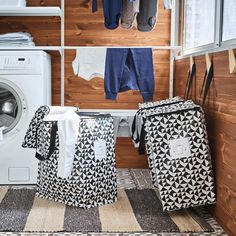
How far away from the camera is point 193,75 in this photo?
2943mm

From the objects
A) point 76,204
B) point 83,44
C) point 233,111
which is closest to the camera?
point 233,111

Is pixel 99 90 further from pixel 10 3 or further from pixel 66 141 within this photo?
pixel 66 141

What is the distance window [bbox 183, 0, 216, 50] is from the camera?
9.55 ft

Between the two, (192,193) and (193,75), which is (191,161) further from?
(193,75)

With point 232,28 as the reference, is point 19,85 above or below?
below

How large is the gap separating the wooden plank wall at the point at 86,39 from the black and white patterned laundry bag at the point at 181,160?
1340 millimetres

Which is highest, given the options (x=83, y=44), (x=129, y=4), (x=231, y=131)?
(x=129, y=4)

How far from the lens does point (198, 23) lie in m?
3.29

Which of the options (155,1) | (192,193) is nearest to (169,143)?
(192,193)

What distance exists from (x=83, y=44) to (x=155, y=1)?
88 cm

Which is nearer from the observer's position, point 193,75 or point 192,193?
point 192,193

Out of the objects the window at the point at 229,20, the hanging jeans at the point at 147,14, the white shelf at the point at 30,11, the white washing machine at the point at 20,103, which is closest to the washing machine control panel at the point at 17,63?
the white washing machine at the point at 20,103

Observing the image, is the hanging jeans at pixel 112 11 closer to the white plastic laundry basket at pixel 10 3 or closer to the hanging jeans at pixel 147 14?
the hanging jeans at pixel 147 14

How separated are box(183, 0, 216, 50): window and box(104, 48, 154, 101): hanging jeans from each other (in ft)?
1.18
